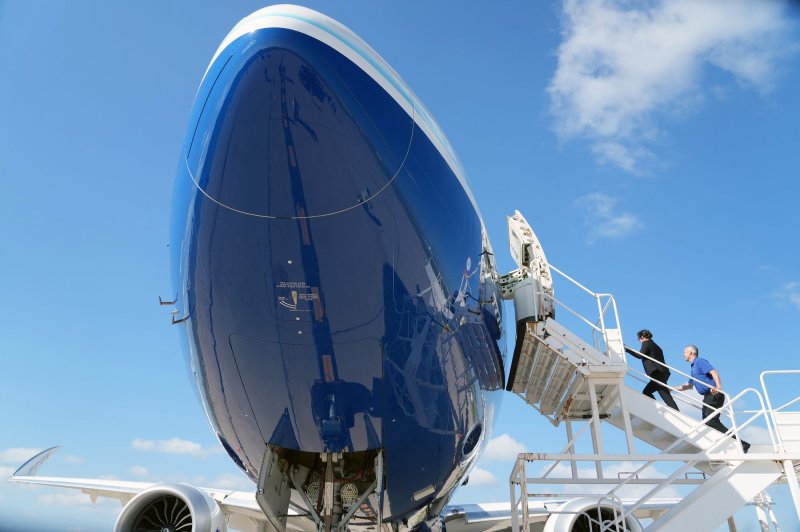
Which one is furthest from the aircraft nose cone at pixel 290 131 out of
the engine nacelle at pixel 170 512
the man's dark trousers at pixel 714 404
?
the man's dark trousers at pixel 714 404

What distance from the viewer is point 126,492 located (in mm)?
9703

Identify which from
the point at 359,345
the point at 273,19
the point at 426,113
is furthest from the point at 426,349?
the point at 273,19

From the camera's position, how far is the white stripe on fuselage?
13.3 ft

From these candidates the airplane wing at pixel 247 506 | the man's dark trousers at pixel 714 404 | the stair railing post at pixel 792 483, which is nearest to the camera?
the stair railing post at pixel 792 483

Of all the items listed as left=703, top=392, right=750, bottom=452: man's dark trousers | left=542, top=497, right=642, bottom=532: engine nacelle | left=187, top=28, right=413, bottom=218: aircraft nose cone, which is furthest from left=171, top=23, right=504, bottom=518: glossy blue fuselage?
left=703, top=392, right=750, bottom=452: man's dark trousers

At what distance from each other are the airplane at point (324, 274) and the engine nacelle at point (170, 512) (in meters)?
1.42

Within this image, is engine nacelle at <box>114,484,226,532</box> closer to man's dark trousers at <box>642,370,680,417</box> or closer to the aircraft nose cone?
the aircraft nose cone

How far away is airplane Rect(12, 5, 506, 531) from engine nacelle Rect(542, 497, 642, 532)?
2.98m

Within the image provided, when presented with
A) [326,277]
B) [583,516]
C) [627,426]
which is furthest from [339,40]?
[583,516]

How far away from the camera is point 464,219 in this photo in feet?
17.5

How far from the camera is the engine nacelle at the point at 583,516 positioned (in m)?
7.86

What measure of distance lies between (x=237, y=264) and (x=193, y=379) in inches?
68.9

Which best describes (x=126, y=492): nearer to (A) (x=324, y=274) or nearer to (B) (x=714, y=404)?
(A) (x=324, y=274)

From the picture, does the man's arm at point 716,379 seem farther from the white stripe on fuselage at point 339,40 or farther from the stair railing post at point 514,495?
the white stripe on fuselage at point 339,40
